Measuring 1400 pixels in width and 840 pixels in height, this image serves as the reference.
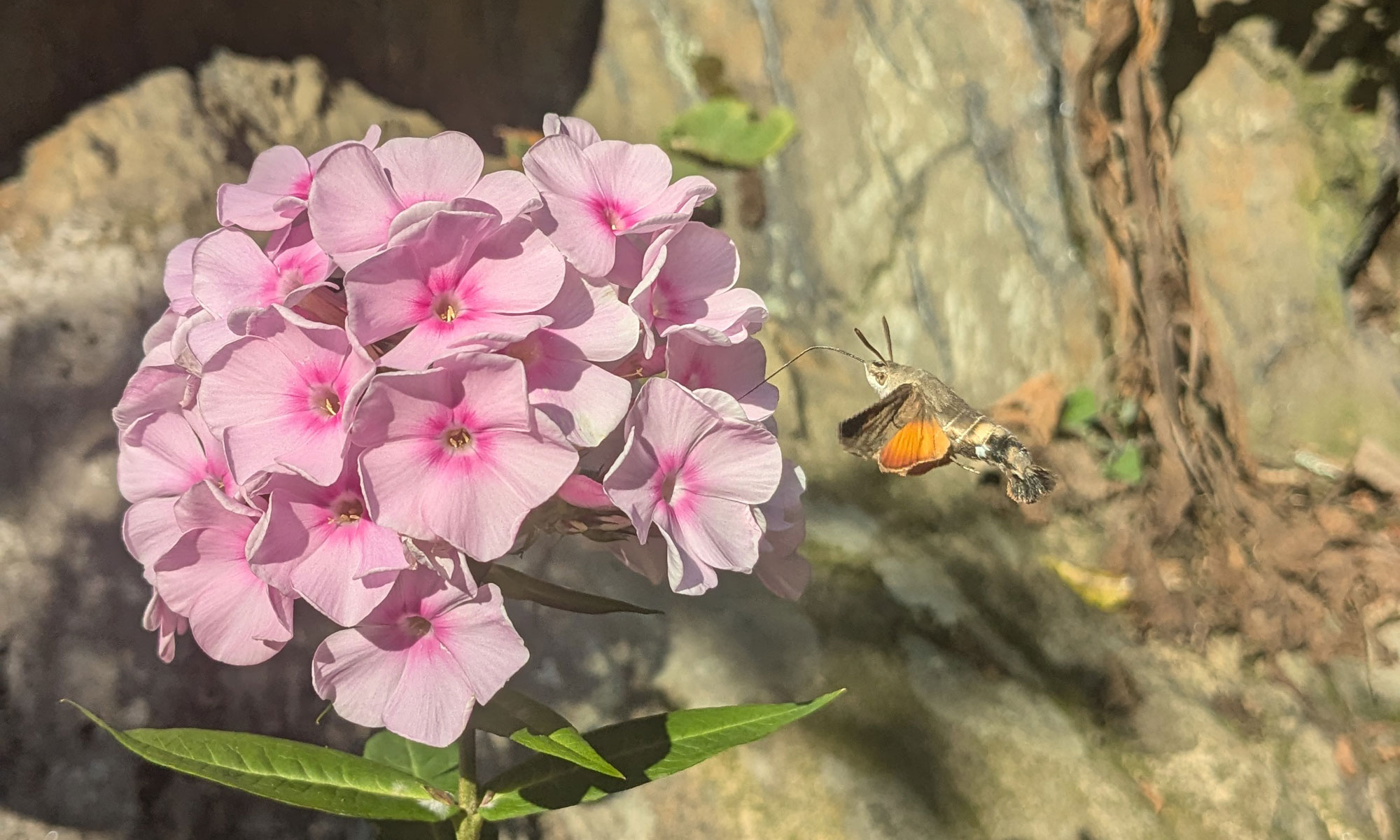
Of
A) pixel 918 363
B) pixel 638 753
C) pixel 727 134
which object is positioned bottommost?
pixel 918 363

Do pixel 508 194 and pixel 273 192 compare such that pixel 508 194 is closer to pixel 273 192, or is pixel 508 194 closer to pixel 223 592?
pixel 273 192

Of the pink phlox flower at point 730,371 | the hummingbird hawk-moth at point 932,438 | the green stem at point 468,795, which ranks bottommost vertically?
the green stem at point 468,795

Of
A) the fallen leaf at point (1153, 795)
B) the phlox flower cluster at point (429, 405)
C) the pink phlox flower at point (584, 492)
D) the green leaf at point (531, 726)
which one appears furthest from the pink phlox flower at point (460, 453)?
the fallen leaf at point (1153, 795)

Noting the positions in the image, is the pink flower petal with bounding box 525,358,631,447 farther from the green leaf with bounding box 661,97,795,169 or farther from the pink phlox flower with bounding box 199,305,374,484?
the green leaf with bounding box 661,97,795,169

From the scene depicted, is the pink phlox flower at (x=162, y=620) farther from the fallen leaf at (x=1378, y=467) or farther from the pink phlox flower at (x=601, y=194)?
the fallen leaf at (x=1378, y=467)

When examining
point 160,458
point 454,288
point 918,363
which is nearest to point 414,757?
point 160,458

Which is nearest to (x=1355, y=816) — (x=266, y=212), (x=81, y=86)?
(x=266, y=212)
